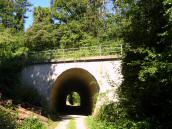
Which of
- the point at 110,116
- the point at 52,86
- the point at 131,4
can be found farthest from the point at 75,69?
the point at 131,4

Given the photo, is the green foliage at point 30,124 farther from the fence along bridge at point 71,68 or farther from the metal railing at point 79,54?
the metal railing at point 79,54

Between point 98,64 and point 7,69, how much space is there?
8.26 m

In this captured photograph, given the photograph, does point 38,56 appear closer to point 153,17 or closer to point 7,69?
point 7,69

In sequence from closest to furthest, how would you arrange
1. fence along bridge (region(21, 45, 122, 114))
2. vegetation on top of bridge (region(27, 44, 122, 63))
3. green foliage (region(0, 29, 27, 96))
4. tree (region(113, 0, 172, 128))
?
1. tree (region(113, 0, 172, 128))
2. fence along bridge (region(21, 45, 122, 114))
3. vegetation on top of bridge (region(27, 44, 122, 63))
4. green foliage (region(0, 29, 27, 96))

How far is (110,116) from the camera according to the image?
21.1 meters

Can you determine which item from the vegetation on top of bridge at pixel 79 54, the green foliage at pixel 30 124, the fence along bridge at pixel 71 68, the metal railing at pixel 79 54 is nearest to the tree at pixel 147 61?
the green foliage at pixel 30 124

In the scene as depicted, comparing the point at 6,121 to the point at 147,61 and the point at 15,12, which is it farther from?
the point at 15,12

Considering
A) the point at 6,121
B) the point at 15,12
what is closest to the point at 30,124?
the point at 6,121

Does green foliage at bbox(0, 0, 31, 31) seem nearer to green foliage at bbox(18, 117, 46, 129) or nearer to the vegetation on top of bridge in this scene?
the vegetation on top of bridge

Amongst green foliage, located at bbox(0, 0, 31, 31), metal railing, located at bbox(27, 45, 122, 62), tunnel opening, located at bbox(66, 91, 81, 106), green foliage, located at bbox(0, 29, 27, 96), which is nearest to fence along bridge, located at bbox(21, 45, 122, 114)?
metal railing, located at bbox(27, 45, 122, 62)

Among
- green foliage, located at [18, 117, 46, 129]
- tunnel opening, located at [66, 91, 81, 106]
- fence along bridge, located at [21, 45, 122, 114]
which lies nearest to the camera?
green foliage, located at [18, 117, 46, 129]

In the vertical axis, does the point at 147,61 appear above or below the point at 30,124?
above

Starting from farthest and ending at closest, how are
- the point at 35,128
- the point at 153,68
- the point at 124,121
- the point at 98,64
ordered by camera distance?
the point at 98,64 → the point at 35,128 → the point at 124,121 → the point at 153,68

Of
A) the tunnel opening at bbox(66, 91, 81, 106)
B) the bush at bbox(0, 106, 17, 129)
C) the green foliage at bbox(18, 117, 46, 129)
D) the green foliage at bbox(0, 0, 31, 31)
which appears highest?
the green foliage at bbox(0, 0, 31, 31)
